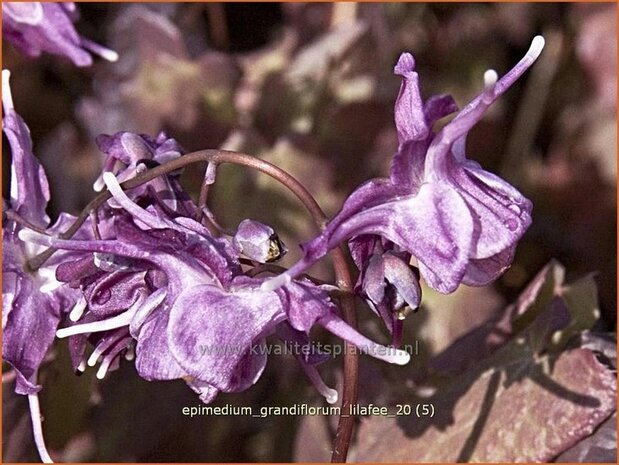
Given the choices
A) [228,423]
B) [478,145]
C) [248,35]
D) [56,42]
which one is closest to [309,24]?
[248,35]

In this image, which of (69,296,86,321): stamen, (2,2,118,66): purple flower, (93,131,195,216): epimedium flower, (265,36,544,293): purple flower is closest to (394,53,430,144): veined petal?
(265,36,544,293): purple flower

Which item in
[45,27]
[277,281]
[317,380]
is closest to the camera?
[277,281]

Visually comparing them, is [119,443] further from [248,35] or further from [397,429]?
[248,35]

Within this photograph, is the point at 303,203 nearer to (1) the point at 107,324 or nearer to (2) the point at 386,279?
(2) the point at 386,279

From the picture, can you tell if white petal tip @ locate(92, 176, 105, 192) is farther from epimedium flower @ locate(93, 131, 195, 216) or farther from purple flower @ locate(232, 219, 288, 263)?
purple flower @ locate(232, 219, 288, 263)

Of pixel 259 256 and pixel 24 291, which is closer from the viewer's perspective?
pixel 259 256

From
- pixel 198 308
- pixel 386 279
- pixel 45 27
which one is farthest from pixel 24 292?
pixel 45 27
